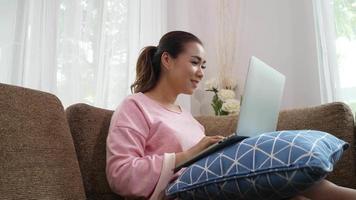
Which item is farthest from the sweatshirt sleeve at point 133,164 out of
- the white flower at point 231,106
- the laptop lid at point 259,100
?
the white flower at point 231,106

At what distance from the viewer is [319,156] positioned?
723 millimetres

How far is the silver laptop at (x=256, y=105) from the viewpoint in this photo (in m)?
0.88

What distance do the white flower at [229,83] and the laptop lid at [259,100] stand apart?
1028 mm

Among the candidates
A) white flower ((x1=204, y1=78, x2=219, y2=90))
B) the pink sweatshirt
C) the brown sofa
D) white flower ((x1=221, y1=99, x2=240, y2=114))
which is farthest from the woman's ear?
white flower ((x1=204, y1=78, x2=219, y2=90))

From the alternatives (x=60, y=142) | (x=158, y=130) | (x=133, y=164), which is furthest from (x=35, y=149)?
(x=158, y=130)

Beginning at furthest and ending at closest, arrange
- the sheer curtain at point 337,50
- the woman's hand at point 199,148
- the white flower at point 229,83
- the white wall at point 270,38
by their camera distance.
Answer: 1. the white flower at point 229,83
2. the white wall at point 270,38
3. the sheer curtain at point 337,50
4. the woman's hand at point 199,148

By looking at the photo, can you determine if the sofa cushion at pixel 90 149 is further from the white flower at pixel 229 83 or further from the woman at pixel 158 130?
the white flower at pixel 229 83

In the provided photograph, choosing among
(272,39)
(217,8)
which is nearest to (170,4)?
(217,8)

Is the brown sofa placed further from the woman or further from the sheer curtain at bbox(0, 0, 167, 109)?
the sheer curtain at bbox(0, 0, 167, 109)

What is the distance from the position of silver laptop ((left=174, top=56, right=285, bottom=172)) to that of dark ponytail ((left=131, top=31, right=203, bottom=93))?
43 cm

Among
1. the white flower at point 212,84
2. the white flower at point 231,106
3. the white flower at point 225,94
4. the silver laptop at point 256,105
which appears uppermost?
the silver laptop at point 256,105

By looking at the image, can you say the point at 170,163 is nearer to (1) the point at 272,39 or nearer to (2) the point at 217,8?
(1) the point at 272,39

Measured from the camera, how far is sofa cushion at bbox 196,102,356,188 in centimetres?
107

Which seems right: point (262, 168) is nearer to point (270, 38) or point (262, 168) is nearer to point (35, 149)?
point (35, 149)
